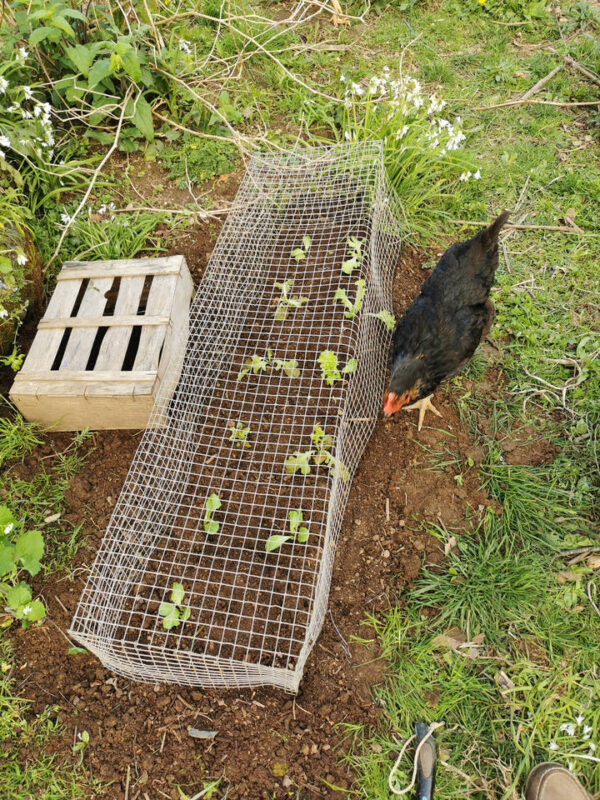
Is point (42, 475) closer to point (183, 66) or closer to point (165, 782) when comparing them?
point (165, 782)

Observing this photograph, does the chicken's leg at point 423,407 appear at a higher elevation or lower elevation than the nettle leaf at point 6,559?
lower

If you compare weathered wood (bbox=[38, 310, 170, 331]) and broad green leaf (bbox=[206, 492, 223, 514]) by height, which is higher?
weathered wood (bbox=[38, 310, 170, 331])

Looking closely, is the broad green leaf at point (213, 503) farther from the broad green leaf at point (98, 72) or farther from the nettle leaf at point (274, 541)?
the broad green leaf at point (98, 72)

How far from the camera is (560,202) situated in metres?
4.17

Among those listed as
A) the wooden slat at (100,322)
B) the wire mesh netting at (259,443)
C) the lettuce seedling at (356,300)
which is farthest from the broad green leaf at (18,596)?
the lettuce seedling at (356,300)

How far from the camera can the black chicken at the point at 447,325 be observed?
2.74 metres

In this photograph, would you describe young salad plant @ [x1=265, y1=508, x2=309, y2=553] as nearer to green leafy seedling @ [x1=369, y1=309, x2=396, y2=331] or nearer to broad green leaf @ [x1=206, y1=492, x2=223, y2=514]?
broad green leaf @ [x1=206, y1=492, x2=223, y2=514]

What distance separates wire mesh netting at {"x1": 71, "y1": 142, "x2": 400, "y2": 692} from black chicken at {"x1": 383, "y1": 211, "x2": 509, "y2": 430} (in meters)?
0.31

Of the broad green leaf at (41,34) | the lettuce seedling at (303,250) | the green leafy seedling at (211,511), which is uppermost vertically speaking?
the broad green leaf at (41,34)

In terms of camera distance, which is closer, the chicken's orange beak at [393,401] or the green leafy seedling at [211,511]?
the green leafy seedling at [211,511]

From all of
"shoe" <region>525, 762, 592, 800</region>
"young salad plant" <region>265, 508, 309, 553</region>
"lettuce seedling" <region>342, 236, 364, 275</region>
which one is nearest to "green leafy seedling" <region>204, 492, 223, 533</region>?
"young salad plant" <region>265, 508, 309, 553</region>

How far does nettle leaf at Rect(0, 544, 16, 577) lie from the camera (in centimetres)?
224

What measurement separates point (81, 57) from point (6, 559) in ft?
10.4

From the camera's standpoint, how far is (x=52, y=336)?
10.0 ft
